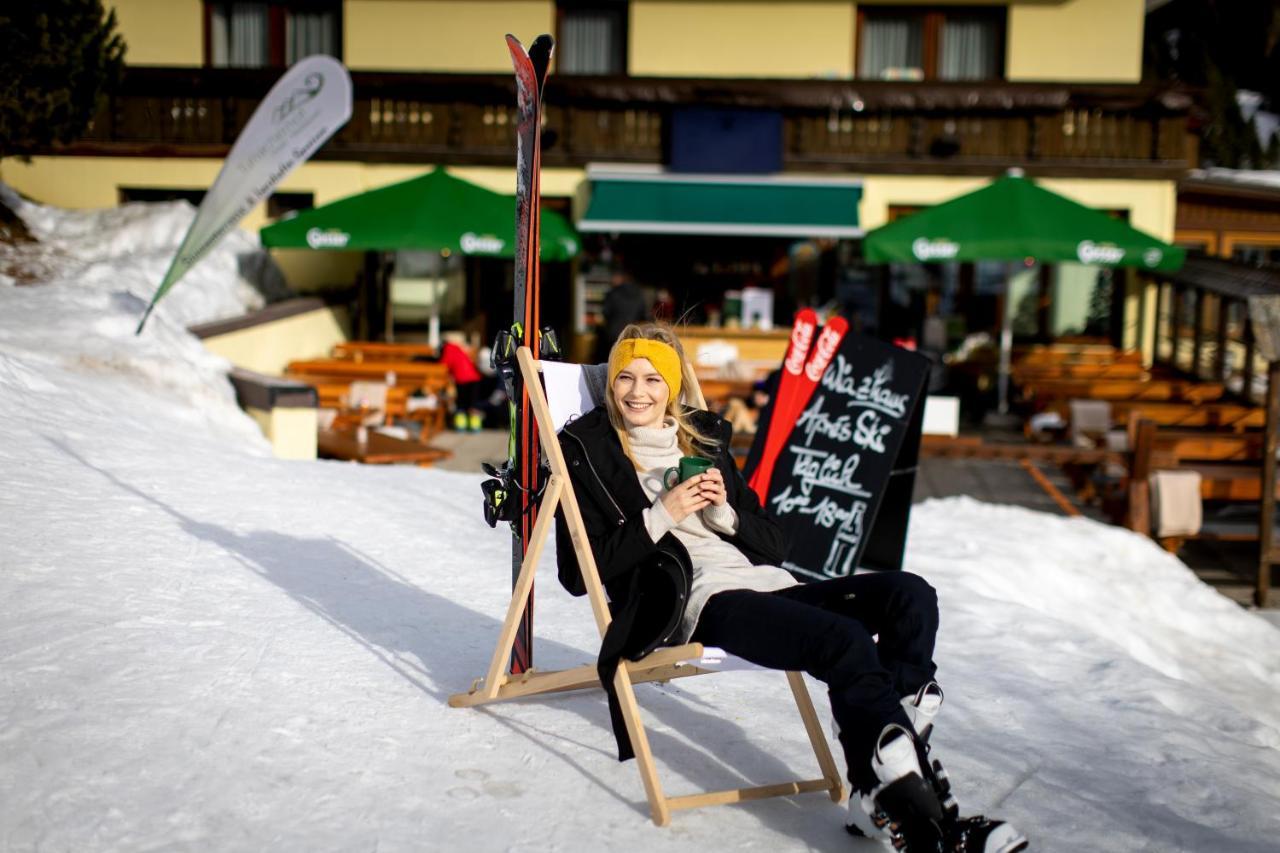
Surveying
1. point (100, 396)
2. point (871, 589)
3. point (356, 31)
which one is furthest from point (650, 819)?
point (356, 31)

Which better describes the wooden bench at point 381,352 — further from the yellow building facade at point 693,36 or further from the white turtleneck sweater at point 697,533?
the white turtleneck sweater at point 697,533

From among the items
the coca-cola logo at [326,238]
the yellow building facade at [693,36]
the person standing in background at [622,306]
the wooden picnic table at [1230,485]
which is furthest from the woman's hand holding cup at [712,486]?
the yellow building facade at [693,36]

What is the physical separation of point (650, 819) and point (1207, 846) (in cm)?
157

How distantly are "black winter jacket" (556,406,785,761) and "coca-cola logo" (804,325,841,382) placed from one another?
319cm

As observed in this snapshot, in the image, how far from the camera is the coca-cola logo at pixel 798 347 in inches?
290

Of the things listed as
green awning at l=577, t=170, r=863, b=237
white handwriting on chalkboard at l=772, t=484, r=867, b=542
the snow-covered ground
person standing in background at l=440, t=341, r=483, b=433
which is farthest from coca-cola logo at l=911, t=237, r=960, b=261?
white handwriting on chalkboard at l=772, t=484, r=867, b=542

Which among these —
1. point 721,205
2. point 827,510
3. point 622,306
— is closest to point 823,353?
point 827,510

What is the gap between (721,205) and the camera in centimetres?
1702

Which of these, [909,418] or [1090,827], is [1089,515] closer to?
[909,418]

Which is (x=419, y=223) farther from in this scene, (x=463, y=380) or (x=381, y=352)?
(x=381, y=352)

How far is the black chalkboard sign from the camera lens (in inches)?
281

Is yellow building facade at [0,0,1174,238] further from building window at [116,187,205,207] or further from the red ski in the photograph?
the red ski

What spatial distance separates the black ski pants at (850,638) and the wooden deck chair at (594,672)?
16 centimetres

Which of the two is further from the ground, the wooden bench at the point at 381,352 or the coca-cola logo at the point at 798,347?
the coca-cola logo at the point at 798,347
